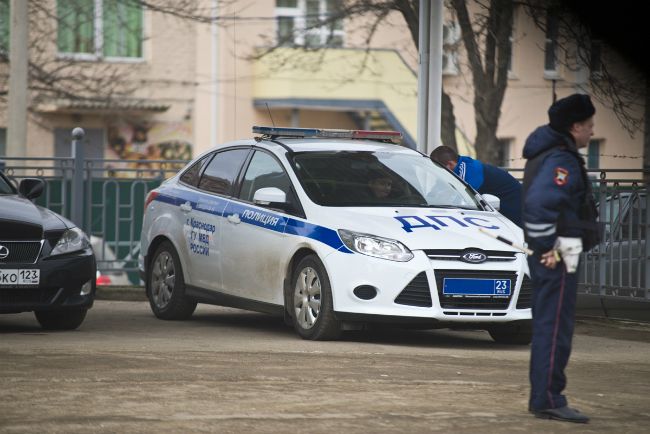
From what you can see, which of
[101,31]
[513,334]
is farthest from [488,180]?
[101,31]

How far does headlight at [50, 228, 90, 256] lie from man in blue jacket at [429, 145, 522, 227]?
3.12 m

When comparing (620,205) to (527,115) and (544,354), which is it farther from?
(527,115)

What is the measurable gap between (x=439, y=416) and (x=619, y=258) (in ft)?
24.7

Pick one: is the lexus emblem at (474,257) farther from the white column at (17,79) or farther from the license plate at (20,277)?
the white column at (17,79)

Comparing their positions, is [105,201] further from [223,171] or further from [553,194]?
[553,194]

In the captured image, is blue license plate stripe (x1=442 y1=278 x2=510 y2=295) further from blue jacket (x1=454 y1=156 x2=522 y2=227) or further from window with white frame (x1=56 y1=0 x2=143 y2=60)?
window with white frame (x1=56 y1=0 x2=143 y2=60)

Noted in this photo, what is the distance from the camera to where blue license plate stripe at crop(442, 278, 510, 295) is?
11.2 meters

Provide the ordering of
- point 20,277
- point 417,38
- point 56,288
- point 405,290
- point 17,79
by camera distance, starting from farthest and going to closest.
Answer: point 17,79 → point 417,38 → point 56,288 → point 20,277 → point 405,290

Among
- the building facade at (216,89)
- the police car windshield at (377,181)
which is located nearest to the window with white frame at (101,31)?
the building facade at (216,89)

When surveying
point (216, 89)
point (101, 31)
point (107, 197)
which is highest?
point (101, 31)

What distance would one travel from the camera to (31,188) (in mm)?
13078

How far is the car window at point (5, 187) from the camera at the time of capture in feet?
42.7

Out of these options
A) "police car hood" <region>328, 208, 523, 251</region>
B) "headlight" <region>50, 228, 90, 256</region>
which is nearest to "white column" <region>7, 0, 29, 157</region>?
"headlight" <region>50, 228, 90, 256</region>

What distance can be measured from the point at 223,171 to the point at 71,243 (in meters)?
1.56
